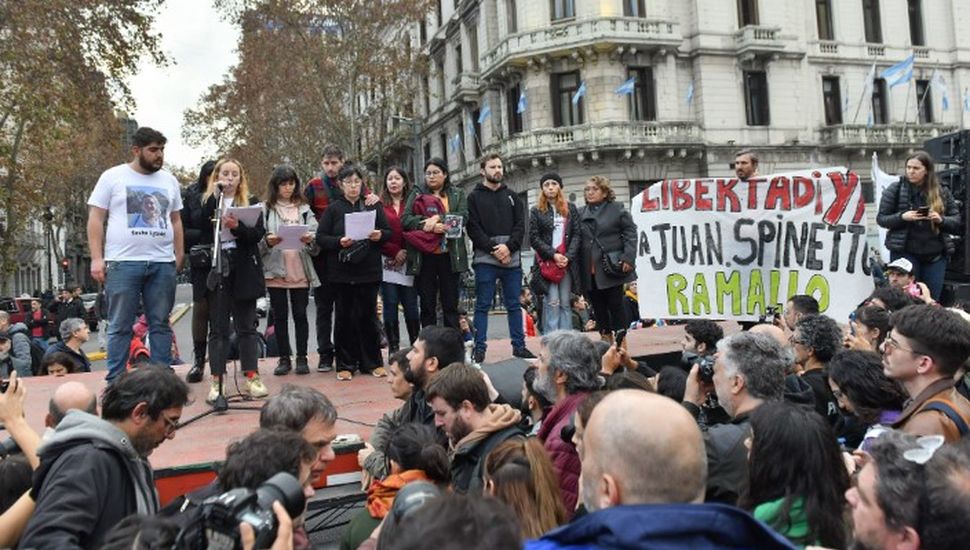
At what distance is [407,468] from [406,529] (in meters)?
1.67

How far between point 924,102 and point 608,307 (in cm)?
3432

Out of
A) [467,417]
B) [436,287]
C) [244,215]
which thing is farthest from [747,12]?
[467,417]

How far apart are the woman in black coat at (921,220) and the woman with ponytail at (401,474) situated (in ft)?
18.5

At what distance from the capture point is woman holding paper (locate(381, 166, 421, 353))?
23.1ft

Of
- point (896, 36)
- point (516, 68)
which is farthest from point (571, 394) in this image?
point (896, 36)

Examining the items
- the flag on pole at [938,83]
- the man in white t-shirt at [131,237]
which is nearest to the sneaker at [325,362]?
the man in white t-shirt at [131,237]

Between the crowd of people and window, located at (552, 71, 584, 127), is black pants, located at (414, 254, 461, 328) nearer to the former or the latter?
the crowd of people

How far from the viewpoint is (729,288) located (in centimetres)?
716

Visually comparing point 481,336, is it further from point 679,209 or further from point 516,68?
point 516,68

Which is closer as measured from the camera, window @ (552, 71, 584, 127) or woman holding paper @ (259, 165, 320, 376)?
woman holding paper @ (259, 165, 320, 376)

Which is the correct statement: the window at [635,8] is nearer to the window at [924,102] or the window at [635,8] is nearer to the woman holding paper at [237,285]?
the window at [924,102]

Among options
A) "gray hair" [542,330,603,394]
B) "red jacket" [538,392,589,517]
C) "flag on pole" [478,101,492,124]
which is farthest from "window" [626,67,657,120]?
"red jacket" [538,392,589,517]

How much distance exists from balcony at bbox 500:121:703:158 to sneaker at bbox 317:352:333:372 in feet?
77.2

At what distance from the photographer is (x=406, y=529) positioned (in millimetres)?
1470
